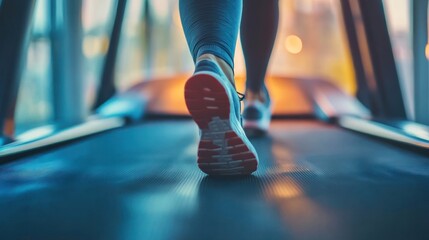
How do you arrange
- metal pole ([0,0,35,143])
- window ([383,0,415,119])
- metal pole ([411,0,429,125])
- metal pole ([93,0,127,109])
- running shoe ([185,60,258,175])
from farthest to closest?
metal pole ([93,0,127,109]), window ([383,0,415,119]), metal pole ([411,0,429,125]), metal pole ([0,0,35,143]), running shoe ([185,60,258,175])

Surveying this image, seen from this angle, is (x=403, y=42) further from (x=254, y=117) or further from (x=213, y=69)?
(x=213, y=69)

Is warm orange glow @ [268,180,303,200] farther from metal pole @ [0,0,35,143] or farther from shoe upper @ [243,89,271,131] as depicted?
metal pole @ [0,0,35,143]

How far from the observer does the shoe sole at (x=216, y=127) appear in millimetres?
724

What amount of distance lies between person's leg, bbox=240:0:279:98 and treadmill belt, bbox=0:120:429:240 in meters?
0.33

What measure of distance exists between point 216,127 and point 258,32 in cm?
68

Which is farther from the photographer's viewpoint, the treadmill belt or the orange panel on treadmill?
the orange panel on treadmill

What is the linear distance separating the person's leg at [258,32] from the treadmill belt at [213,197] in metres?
0.33

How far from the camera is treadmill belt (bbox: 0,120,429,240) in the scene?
60 centimetres

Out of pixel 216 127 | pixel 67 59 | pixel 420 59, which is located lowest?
pixel 420 59

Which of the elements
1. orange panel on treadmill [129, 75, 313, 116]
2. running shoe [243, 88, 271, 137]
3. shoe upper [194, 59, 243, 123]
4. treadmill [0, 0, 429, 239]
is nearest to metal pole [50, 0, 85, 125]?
orange panel on treadmill [129, 75, 313, 116]

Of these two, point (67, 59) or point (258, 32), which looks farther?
point (67, 59)

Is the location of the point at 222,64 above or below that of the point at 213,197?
above

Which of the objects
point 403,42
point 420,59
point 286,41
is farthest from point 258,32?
point 286,41

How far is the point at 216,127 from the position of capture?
0.76 metres
